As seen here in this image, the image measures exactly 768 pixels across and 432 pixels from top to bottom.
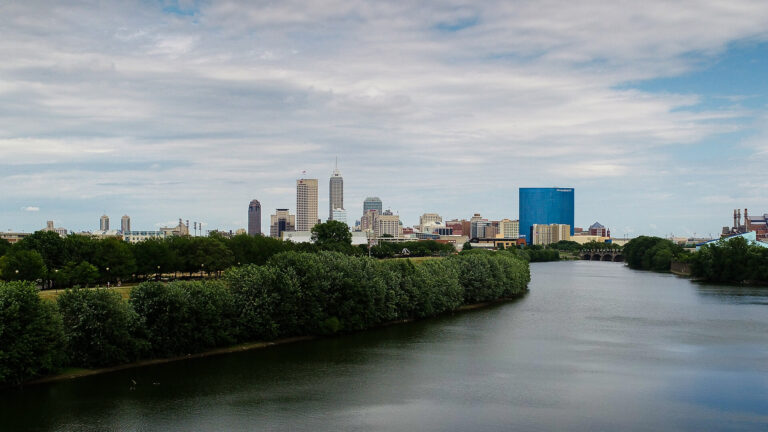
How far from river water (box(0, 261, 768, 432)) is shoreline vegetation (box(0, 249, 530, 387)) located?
127 centimetres

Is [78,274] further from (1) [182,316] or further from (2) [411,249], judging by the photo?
(2) [411,249]

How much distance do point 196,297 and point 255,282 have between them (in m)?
5.27

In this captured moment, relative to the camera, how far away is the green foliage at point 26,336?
31.6 meters

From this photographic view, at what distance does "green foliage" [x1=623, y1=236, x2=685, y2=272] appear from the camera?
131 m

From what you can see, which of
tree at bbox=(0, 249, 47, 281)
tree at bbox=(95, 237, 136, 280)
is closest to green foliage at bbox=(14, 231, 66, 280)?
tree at bbox=(95, 237, 136, 280)

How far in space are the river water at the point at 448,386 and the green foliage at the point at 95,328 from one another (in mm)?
1286

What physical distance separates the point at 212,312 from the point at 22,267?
18.9 m

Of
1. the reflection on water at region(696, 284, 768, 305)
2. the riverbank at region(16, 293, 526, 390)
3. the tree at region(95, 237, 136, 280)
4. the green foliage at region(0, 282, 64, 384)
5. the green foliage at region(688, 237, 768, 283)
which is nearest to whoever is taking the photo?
the green foliage at region(0, 282, 64, 384)

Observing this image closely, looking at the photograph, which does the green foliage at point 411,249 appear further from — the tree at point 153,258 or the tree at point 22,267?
the tree at point 22,267

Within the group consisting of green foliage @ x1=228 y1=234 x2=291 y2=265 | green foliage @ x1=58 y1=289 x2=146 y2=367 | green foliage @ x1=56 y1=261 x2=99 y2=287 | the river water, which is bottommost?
the river water

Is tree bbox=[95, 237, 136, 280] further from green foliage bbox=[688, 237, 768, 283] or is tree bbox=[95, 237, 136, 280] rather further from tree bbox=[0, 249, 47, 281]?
green foliage bbox=[688, 237, 768, 283]

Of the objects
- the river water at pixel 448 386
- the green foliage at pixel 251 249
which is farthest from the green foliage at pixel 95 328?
the green foliage at pixel 251 249

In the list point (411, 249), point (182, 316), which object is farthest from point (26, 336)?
point (411, 249)

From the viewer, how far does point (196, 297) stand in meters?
40.3
